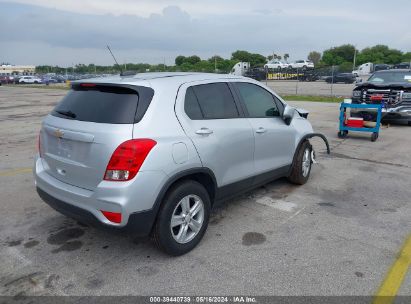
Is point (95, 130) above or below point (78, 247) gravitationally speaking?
above

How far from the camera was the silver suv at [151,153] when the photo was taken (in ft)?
9.41

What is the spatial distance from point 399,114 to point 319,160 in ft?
15.8

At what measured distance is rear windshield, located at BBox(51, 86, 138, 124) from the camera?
A: 9.78ft

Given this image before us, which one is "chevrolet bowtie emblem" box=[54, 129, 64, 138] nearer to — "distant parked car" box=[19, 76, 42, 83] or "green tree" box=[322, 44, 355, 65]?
"distant parked car" box=[19, 76, 42, 83]

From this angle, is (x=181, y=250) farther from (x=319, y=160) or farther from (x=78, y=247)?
(x=319, y=160)

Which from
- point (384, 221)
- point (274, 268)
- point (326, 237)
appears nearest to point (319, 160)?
point (384, 221)

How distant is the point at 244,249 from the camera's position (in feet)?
11.5

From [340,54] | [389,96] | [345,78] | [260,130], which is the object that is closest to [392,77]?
[389,96]

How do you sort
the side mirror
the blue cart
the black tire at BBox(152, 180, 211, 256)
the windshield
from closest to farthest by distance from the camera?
the black tire at BBox(152, 180, 211, 256)
the side mirror
the blue cart
the windshield

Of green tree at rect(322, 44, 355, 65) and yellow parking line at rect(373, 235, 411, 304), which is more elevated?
green tree at rect(322, 44, 355, 65)

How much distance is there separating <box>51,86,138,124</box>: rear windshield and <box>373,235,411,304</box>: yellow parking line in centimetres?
245

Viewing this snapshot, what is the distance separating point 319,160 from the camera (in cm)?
697

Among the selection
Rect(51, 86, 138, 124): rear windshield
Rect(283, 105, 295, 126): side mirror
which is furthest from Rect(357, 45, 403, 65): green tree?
Rect(51, 86, 138, 124): rear windshield

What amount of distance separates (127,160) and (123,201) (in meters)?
0.33
